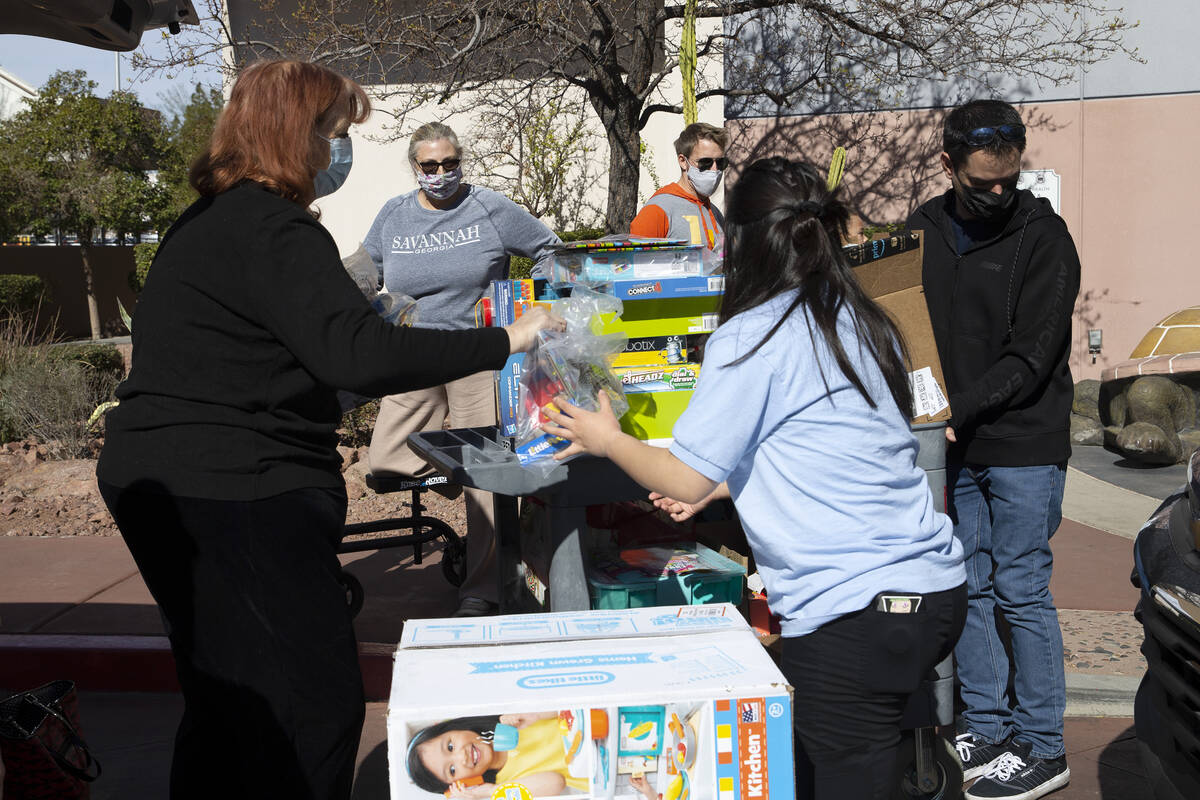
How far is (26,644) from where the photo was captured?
4660mm

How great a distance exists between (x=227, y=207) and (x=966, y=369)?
2.31m

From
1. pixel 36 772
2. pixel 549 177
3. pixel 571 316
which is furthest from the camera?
pixel 549 177

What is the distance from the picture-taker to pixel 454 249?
16.6 feet

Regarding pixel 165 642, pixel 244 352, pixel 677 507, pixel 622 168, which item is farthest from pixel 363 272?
pixel 622 168

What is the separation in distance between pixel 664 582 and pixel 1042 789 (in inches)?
54.6

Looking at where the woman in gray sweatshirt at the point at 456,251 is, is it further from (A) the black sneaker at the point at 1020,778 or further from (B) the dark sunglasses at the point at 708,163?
(A) the black sneaker at the point at 1020,778

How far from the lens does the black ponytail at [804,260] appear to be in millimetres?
2225

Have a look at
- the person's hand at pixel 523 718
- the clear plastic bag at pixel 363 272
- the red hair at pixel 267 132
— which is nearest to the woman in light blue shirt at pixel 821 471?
the person's hand at pixel 523 718

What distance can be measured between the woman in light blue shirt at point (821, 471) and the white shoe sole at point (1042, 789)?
4.24 ft

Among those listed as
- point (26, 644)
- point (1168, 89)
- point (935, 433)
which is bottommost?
point (26, 644)

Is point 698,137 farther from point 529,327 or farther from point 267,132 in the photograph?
point 267,132

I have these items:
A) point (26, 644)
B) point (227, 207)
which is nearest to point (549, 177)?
point (26, 644)

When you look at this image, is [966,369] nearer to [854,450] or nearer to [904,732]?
[904,732]

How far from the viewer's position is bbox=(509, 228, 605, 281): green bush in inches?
415
